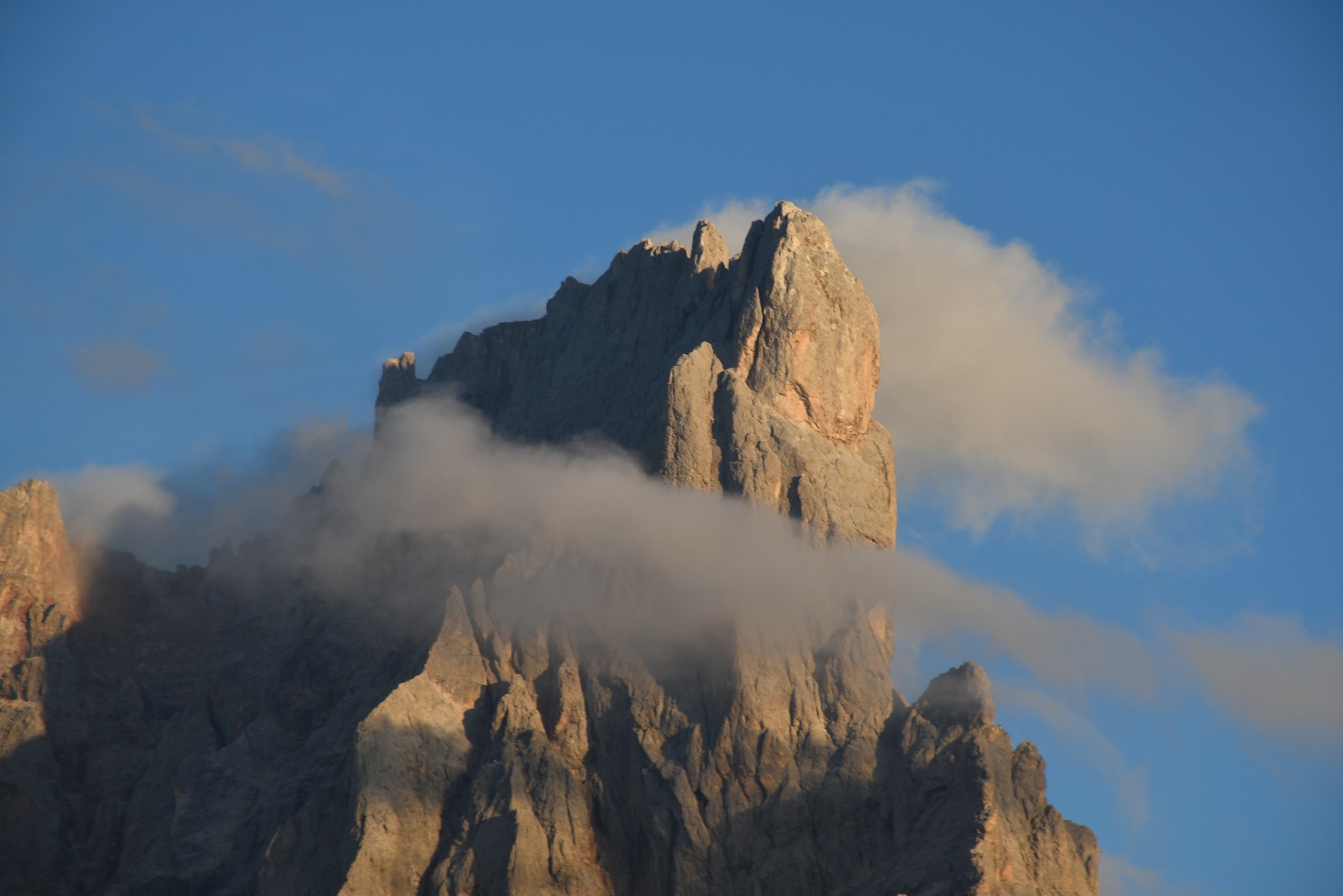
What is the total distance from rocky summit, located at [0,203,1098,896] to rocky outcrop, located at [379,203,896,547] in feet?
0.53

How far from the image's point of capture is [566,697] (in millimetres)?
112250

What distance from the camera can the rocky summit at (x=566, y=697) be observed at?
106 meters

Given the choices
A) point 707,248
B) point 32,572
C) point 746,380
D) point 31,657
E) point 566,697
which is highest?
point 707,248

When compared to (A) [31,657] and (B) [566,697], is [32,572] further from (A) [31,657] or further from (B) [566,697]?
(B) [566,697]

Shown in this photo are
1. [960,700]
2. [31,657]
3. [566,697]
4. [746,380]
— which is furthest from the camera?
[31,657]

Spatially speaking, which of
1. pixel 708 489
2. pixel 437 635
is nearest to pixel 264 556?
pixel 437 635

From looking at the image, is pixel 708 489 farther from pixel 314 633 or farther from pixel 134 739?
pixel 134 739

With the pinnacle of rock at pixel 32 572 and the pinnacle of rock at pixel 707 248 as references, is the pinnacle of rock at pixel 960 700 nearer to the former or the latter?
the pinnacle of rock at pixel 707 248

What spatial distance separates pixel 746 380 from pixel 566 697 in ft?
56.6

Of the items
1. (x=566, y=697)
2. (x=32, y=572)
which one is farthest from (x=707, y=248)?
(x=32, y=572)

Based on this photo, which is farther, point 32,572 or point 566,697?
point 32,572

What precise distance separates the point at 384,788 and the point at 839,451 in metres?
26.4

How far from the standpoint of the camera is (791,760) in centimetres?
10769

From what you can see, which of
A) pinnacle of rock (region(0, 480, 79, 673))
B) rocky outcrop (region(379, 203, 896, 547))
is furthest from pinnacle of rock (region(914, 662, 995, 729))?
pinnacle of rock (region(0, 480, 79, 673))
